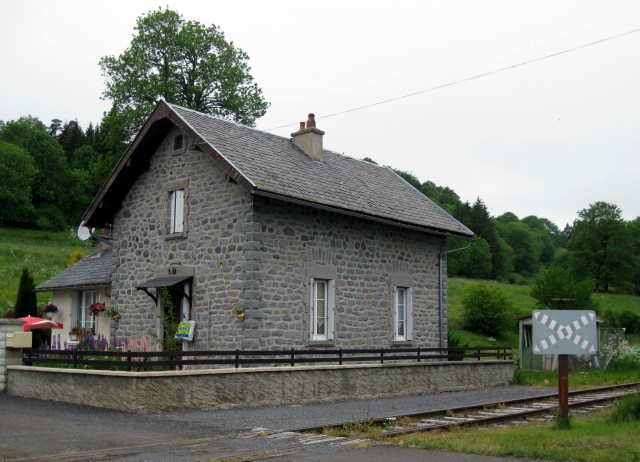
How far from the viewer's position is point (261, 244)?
1639cm

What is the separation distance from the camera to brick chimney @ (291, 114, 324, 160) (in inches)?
824

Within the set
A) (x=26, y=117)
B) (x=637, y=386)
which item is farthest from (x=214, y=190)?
(x=26, y=117)

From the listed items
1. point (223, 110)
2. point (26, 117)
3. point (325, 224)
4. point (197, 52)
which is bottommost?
point (325, 224)

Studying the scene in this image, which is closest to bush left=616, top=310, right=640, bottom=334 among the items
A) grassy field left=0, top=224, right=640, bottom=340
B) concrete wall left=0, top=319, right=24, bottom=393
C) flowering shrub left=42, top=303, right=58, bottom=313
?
grassy field left=0, top=224, right=640, bottom=340

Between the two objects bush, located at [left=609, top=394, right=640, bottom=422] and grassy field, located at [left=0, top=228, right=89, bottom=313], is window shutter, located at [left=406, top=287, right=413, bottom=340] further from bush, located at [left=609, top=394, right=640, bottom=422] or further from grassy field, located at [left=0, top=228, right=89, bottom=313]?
grassy field, located at [left=0, top=228, right=89, bottom=313]

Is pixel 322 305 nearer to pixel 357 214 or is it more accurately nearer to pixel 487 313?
pixel 357 214

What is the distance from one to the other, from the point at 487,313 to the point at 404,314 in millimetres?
21490

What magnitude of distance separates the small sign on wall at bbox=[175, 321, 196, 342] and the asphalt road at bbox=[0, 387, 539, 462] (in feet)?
13.0

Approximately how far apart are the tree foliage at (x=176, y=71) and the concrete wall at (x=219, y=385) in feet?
72.9

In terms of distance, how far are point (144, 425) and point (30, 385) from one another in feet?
16.1

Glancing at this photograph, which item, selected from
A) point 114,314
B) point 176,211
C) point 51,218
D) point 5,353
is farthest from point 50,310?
point 51,218

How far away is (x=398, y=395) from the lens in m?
16.7

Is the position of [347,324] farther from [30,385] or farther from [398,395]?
[30,385]

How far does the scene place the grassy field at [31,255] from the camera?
38.6 metres
